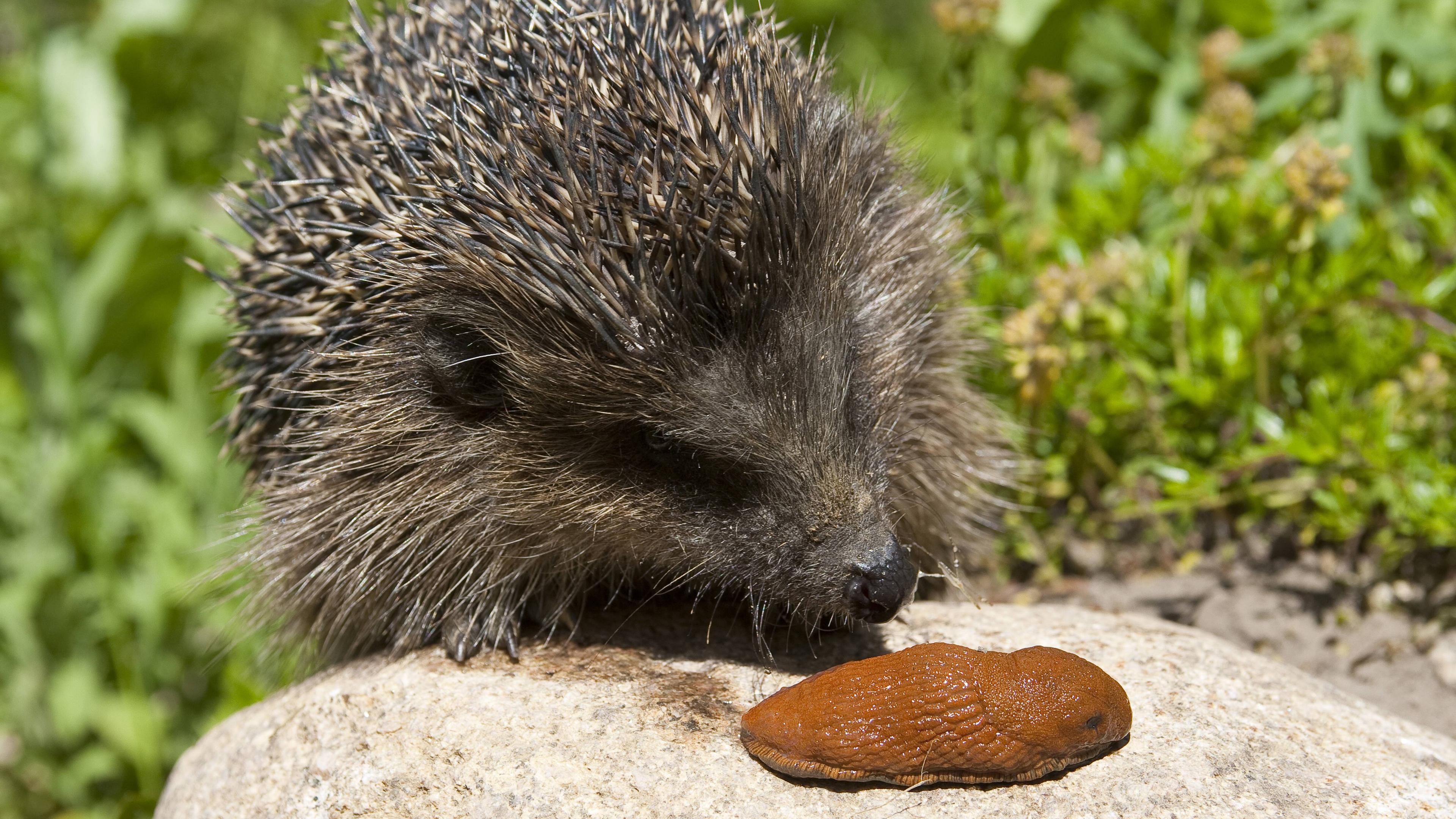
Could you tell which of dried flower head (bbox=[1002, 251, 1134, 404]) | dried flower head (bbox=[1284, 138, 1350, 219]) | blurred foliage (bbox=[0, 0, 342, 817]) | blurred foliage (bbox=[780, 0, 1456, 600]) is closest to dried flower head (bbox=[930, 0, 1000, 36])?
blurred foliage (bbox=[780, 0, 1456, 600])

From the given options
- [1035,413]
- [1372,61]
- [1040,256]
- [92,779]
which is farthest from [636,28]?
[92,779]

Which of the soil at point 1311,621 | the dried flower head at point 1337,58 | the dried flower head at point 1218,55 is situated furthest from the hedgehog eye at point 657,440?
the dried flower head at point 1218,55

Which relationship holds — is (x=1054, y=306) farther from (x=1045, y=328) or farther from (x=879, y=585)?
(x=879, y=585)

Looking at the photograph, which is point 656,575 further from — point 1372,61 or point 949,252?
point 1372,61

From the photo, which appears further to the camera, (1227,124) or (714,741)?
(1227,124)

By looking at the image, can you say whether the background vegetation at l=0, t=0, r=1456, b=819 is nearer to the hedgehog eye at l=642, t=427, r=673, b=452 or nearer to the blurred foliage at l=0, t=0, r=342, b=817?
the blurred foliage at l=0, t=0, r=342, b=817

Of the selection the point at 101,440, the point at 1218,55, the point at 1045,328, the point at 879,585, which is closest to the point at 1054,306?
the point at 1045,328

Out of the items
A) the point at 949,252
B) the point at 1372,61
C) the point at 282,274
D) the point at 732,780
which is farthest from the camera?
the point at 1372,61
